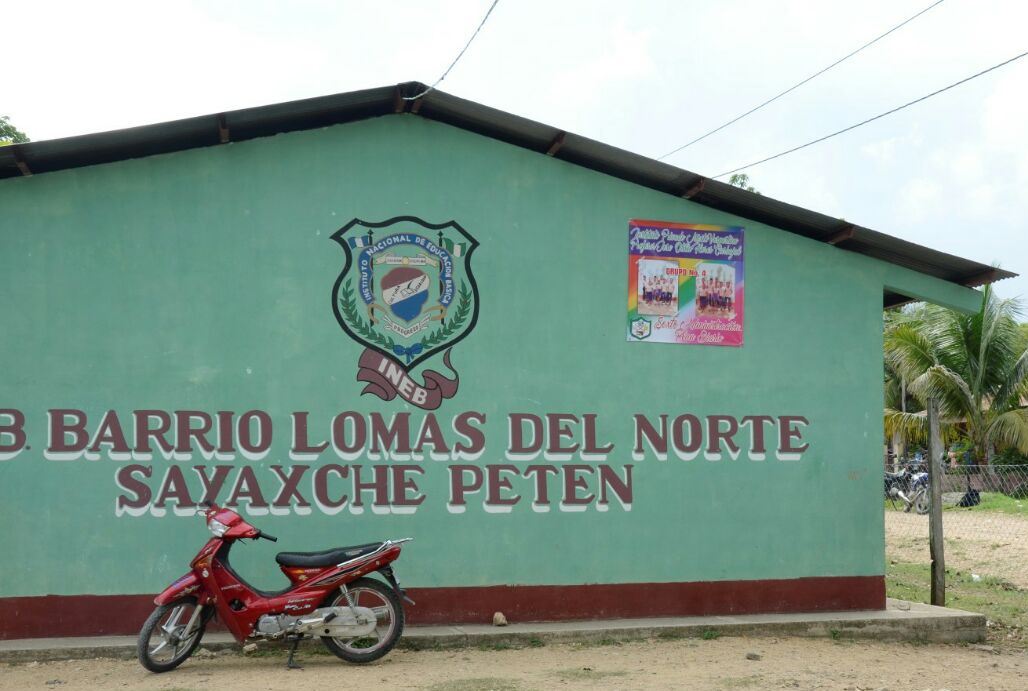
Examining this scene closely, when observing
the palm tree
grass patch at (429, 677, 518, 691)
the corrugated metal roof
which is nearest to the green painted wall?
the corrugated metal roof

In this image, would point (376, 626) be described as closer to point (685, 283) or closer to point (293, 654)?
point (293, 654)

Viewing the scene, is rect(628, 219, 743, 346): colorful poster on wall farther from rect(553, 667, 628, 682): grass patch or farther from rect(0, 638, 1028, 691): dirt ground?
rect(553, 667, 628, 682): grass patch

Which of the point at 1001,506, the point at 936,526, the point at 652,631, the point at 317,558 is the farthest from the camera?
the point at 1001,506


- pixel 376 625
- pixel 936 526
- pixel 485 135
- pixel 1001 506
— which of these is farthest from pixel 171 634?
pixel 1001 506

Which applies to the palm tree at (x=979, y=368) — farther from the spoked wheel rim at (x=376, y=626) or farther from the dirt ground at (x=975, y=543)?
the spoked wheel rim at (x=376, y=626)

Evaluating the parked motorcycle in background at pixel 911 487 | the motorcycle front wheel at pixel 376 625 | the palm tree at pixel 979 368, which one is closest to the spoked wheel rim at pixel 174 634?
the motorcycle front wheel at pixel 376 625

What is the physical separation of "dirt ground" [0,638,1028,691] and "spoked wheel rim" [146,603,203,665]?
0.45 ft

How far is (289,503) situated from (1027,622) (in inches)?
280

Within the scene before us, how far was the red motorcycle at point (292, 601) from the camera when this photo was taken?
25.0 ft

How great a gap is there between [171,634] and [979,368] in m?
23.6

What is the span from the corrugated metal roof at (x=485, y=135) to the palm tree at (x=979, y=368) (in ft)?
57.7

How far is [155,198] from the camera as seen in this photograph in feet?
28.1

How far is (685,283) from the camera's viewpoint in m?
9.55

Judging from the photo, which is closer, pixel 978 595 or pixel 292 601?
pixel 292 601
